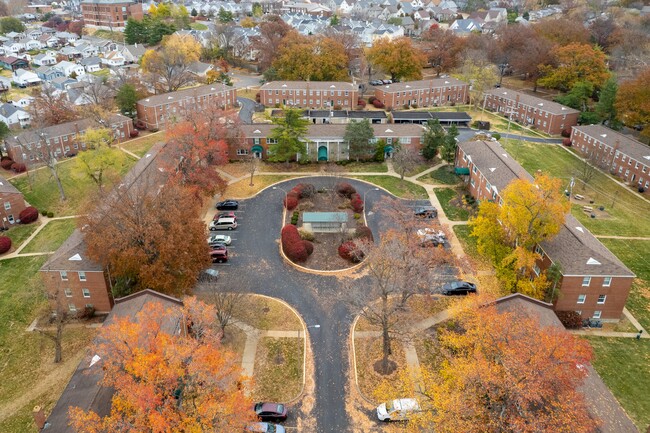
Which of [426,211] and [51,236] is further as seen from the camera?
[426,211]

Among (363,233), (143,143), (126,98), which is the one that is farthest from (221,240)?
(126,98)

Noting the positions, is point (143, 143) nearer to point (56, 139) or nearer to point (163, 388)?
point (56, 139)

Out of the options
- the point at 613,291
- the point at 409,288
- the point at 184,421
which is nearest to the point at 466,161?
the point at 613,291

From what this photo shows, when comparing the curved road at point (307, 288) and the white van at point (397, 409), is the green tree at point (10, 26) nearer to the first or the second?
the curved road at point (307, 288)

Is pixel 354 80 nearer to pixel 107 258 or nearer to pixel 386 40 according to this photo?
pixel 386 40

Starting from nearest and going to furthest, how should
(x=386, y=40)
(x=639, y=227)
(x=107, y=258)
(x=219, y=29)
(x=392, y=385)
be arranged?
(x=392, y=385) → (x=107, y=258) → (x=639, y=227) → (x=386, y=40) → (x=219, y=29)

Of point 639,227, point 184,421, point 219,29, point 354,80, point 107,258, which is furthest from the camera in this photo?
point 219,29

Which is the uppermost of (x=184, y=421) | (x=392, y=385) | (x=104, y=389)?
(x=184, y=421)
